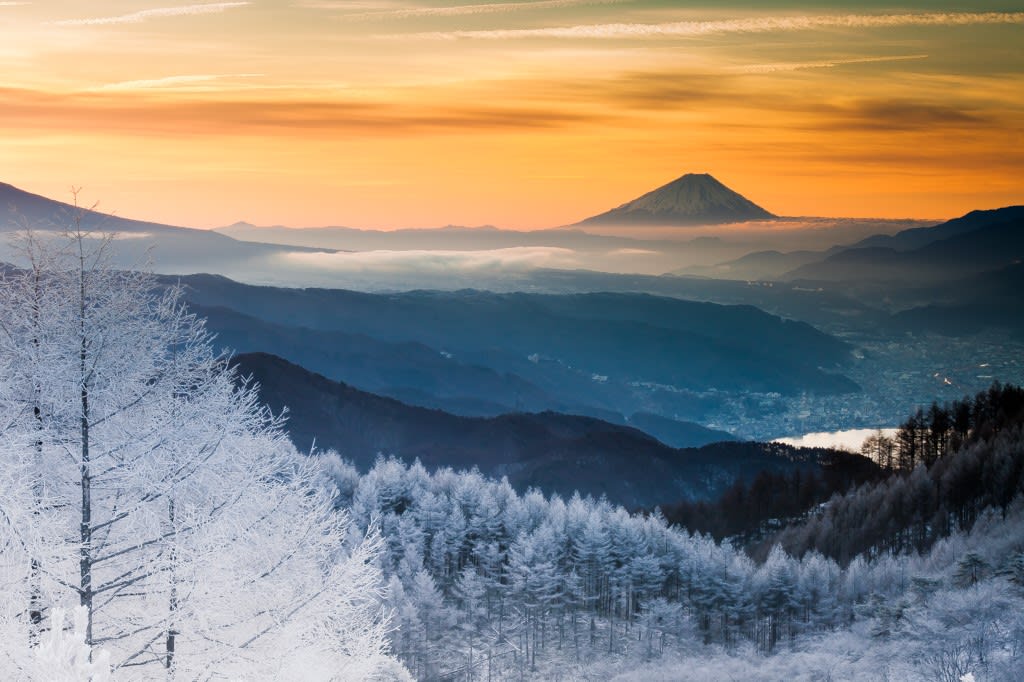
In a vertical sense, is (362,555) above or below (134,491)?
below

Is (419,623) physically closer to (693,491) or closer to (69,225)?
(69,225)

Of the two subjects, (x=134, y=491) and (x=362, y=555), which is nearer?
(x=134, y=491)

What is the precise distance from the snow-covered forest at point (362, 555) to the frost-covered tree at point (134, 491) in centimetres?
3

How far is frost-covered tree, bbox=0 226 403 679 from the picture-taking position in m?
11.6

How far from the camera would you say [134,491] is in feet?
39.1

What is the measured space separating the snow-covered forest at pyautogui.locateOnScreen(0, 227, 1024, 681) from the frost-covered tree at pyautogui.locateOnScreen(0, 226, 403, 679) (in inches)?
1.3

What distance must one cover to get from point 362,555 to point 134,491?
3158 millimetres

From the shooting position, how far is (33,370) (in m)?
11.9

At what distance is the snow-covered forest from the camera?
38.6 ft

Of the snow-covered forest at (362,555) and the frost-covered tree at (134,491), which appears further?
the snow-covered forest at (362,555)

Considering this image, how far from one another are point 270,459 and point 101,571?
2.55 meters

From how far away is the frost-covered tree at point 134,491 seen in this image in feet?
38.2

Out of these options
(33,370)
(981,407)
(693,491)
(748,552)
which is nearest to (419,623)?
(748,552)

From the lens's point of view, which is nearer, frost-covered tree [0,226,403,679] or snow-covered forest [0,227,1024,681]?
frost-covered tree [0,226,403,679]
